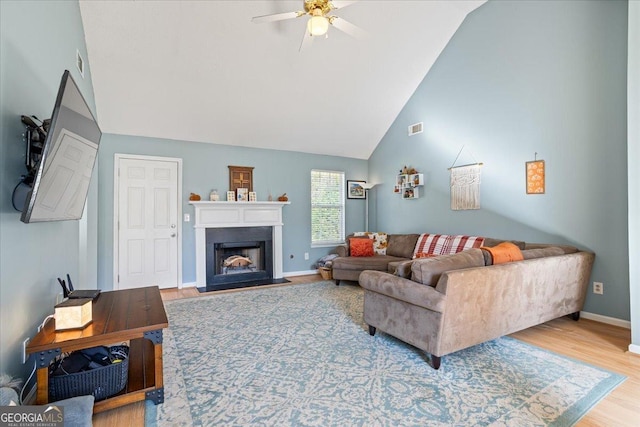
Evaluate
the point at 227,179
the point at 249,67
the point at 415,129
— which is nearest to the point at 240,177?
the point at 227,179

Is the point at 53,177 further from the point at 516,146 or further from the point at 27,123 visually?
the point at 516,146

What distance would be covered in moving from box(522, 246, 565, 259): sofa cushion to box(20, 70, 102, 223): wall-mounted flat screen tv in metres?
3.58

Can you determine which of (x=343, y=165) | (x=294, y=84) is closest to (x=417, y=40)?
(x=294, y=84)

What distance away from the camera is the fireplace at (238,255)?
16.3ft

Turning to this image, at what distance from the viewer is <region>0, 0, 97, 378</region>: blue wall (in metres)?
1.54

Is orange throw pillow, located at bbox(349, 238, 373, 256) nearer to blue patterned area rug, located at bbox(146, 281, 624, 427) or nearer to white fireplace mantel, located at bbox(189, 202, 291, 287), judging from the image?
white fireplace mantel, located at bbox(189, 202, 291, 287)

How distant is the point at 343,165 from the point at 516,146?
3.23m

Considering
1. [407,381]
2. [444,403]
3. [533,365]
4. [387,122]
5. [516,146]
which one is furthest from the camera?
[387,122]

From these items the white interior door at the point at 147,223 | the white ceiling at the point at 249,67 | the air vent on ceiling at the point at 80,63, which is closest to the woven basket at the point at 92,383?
the air vent on ceiling at the point at 80,63

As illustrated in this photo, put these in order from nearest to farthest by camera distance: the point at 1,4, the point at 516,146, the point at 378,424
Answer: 1. the point at 1,4
2. the point at 378,424
3. the point at 516,146

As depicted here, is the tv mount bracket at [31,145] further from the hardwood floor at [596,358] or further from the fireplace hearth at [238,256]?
the fireplace hearth at [238,256]

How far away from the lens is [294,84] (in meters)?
4.56

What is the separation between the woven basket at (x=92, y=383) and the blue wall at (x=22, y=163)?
0.23m

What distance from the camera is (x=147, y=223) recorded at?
4.61 metres
